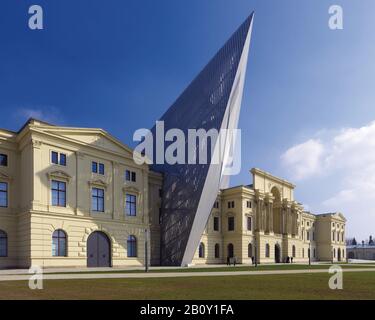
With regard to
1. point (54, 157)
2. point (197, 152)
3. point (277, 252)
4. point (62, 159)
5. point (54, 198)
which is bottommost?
point (277, 252)

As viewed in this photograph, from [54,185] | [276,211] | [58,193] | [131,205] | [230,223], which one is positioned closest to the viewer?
[54,185]

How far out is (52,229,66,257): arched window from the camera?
41344mm

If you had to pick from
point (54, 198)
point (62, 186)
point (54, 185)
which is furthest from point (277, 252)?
point (54, 185)

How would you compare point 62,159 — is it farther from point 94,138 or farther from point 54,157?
point 94,138

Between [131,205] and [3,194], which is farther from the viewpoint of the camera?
[131,205]

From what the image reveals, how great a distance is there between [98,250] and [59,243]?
5577 mm

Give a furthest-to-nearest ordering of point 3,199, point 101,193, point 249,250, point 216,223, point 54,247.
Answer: point 216,223 → point 249,250 → point 101,193 → point 3,199 → point 54,247

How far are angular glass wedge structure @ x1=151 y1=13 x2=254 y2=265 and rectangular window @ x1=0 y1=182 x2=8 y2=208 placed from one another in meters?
21.5

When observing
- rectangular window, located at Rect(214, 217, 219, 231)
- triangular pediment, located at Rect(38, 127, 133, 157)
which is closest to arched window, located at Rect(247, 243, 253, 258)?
rectangular window, located at Rect(214, 217, 219, 231)

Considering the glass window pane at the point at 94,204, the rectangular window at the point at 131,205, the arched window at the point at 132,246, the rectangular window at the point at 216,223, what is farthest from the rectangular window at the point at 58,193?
the rectangular window at the point at 216,223

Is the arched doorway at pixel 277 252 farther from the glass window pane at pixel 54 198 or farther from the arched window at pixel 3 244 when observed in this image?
the arched window at pixel 3 244

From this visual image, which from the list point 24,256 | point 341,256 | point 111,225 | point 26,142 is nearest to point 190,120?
point 111,225

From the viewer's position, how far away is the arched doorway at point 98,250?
1779 inches

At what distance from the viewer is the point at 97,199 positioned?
4759 cm
